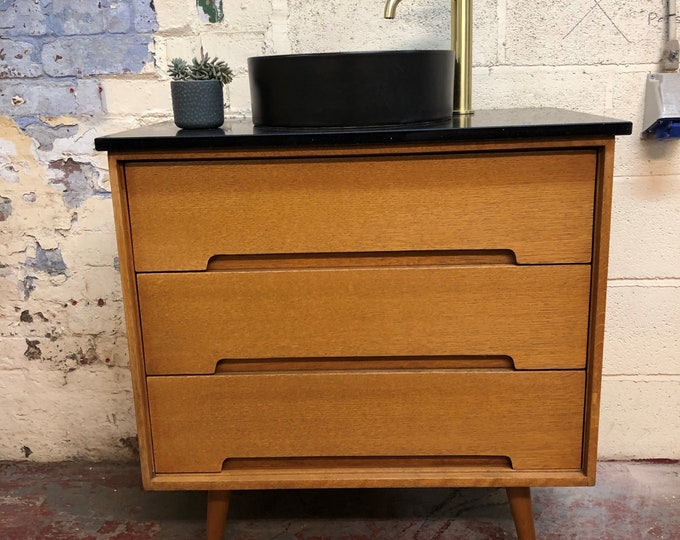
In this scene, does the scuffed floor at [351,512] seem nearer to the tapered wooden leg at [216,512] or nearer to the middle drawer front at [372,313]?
the tapered wooden leg at [216,512]

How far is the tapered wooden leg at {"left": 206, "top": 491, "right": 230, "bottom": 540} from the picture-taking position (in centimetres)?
109

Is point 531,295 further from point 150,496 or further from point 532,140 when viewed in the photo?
point 150,496

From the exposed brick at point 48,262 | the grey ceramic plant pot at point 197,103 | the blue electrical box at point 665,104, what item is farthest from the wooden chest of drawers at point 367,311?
the exposed brick at point 48,262

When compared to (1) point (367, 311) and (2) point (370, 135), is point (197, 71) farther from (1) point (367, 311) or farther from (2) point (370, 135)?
(1) point (367, 311)

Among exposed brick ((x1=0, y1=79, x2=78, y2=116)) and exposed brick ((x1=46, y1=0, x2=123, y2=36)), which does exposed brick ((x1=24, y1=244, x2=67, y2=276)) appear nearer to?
exposed brick ((x1=0, y1=79, x2=78, y2=116))

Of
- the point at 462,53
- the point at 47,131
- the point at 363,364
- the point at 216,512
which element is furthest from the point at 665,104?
the point at 47,131

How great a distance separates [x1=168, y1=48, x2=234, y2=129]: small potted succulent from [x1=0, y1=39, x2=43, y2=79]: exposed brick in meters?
0.48

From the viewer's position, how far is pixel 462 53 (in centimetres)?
112

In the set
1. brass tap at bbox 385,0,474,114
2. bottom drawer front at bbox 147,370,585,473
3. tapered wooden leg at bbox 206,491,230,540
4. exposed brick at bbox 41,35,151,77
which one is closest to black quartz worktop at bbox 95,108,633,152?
brass tap at bbox 385,0,474,114

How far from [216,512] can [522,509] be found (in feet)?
1.71

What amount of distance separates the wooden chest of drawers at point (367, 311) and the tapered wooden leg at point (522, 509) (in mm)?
61

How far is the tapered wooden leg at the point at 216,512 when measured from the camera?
1089mm

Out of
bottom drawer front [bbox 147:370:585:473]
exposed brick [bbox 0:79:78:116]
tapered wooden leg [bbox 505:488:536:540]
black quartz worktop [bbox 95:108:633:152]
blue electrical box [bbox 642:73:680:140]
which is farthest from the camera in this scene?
exposed brick [bbox 0:79:78:116]

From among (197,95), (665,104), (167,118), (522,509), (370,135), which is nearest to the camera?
(370,135)
